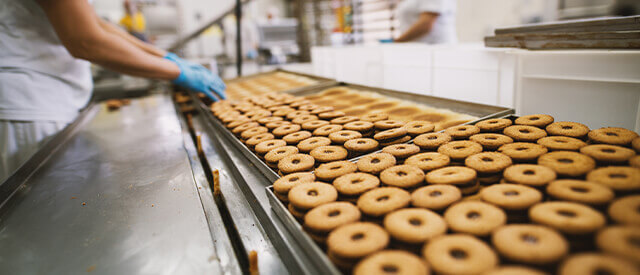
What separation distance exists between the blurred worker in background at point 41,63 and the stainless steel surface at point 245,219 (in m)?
0.92

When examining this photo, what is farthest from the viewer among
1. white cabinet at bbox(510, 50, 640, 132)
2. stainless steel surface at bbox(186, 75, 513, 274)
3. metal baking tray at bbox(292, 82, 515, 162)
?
white cabinet at bbox(510, 50, 640, 132)

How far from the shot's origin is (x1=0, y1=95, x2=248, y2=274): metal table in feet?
3.14

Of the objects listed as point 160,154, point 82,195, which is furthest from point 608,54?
point 82,195

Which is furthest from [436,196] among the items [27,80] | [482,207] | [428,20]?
[428,20]

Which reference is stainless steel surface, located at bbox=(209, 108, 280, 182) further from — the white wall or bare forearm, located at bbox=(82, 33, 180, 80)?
Answer: the white wall

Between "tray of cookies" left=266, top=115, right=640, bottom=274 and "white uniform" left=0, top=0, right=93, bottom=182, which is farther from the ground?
"white uniform" left=0, top=0, right=93, bottom=182

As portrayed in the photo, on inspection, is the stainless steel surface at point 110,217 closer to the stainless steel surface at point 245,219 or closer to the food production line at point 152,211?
the food production line at point 152,211

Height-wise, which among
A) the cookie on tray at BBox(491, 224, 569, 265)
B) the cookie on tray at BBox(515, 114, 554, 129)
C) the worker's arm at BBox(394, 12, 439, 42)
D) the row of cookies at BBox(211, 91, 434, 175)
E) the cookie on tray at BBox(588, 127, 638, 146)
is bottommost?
the cookie on tray at BBox(491, 224, 569, 265)

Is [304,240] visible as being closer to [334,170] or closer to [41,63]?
[334,170]

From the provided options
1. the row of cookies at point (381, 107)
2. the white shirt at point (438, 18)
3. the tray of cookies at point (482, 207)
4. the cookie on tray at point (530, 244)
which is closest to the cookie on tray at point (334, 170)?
the tray of cookies at point (482, 207)

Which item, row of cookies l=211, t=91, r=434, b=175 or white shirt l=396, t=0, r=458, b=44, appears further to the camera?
white shirt l=396, t=0, r=458, b=44

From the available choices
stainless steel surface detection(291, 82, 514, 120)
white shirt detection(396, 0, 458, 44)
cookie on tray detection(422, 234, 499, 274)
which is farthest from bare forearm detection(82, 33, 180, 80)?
white shirt detection(396, 0, 458, 44)

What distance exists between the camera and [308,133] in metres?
1.73

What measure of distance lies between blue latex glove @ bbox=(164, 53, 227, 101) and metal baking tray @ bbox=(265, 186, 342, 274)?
1.88 metres
